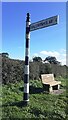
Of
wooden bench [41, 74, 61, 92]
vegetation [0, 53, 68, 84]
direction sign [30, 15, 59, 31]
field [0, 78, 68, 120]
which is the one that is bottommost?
field [0, 78, 68, 120]

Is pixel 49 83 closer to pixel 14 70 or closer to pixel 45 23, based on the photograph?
pixel 14 70

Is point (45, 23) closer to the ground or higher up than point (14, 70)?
higher up

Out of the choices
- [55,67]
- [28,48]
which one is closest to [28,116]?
[28,48]

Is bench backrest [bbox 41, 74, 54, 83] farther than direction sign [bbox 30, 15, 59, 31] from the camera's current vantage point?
Yes

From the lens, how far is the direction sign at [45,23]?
7776 millimetres

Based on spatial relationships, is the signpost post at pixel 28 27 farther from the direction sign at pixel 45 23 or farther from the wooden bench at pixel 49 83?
the wooden bench at pixel 49 83

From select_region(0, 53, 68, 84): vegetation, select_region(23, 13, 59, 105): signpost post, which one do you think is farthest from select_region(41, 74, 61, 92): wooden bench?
select_region(23, 13, 59, 105): signpost post

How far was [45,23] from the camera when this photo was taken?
26.4 ft

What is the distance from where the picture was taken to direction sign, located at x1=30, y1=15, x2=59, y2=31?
25.5 ft

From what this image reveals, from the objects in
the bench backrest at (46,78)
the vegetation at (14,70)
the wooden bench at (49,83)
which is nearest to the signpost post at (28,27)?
the vegetation at (14,70)

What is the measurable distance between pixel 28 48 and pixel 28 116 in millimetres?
2393

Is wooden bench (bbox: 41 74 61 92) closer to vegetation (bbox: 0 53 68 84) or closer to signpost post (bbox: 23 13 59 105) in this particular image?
vegetation (bbox: 0 53 68 84)

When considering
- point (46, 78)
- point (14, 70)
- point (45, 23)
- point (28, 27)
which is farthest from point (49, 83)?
point (45, 23)

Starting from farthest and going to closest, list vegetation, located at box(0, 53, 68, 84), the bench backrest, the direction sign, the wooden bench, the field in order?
the bench backrest, the wooden bench, vegetation, located at box(0, 53, 68, 84), the direction sign, the field
